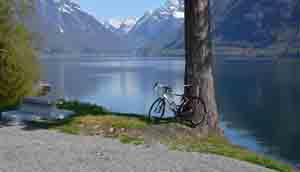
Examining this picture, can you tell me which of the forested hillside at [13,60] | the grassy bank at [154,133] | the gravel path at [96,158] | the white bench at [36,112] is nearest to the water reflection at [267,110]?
the forested hillside at [13,60]

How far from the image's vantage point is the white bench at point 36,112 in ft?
48.9

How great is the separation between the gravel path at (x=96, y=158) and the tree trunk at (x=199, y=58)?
302 cm

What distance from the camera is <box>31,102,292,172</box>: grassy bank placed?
11.1m

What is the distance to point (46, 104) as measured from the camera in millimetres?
15047

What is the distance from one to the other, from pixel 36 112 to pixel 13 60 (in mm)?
A: 5820

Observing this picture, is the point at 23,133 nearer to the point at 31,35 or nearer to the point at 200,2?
Result: the point at 200,2

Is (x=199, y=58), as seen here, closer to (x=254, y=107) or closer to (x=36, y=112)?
(x=36, y=112)

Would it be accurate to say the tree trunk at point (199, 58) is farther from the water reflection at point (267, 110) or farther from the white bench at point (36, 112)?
the water reflection at point (267, 110)

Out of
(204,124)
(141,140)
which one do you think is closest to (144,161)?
(141,140)

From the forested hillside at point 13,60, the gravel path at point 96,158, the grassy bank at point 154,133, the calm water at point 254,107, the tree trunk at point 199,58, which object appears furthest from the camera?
the calm water at point 254,107

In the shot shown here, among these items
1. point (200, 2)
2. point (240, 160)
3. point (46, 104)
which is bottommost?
point (240, 160)

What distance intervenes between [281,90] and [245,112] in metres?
21.5

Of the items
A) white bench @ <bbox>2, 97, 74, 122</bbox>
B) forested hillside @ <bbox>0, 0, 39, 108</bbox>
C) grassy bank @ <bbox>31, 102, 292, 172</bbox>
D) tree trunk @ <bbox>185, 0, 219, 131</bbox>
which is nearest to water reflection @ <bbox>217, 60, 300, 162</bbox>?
forested hillside @ <bbox>0, 0, 39, 108</bbox>

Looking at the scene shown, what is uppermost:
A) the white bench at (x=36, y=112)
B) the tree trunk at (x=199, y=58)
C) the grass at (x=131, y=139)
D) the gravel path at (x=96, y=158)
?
the tree trunk at (x=199, y=58)
